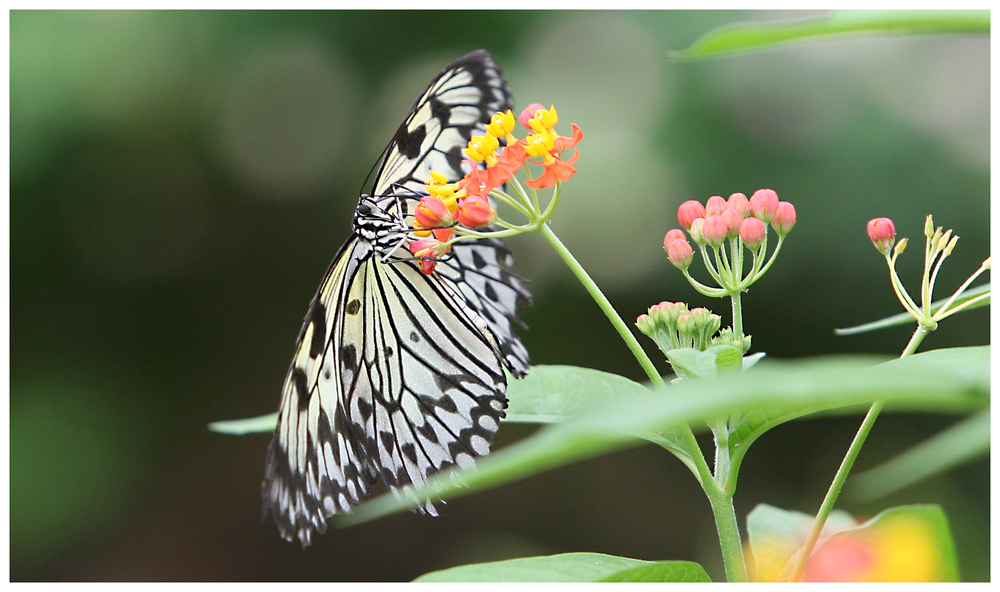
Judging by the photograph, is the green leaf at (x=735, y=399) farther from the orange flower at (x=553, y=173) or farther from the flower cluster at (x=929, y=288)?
the orange flower at (x=553, y=173)

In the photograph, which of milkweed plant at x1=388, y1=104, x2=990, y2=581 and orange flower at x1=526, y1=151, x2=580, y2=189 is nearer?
milkweed plant at x1=388, y1=104, x2=990, y2=581

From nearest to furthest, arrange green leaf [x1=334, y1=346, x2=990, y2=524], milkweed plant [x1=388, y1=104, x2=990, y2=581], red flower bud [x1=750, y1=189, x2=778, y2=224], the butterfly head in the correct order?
green leaf [x1=334, y1=346, x2=990, y2=524] < milkweed plant [x1=388, y1=104, x2=990, y2=581] < red flower bud [x1=750, y1=189, x2=778, y2=224] < the butterfly head

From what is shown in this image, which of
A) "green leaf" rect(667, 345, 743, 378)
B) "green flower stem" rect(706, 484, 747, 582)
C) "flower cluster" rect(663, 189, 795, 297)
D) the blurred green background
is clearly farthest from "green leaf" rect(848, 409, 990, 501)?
the blurred green background

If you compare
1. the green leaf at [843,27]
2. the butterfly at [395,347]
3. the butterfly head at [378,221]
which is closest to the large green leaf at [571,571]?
the green leaf at [843,27]

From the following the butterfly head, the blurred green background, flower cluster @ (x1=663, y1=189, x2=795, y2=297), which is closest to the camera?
flower cluster @ (x1=663, y1=189, x2=795, y2=297)

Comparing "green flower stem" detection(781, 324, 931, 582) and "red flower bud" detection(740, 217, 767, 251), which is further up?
"red flower bud" detection(740, 217, 767, 251)

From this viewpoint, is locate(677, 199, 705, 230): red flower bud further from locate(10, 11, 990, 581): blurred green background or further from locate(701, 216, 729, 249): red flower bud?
locate(10, 11, 990, 581): blurred green background
